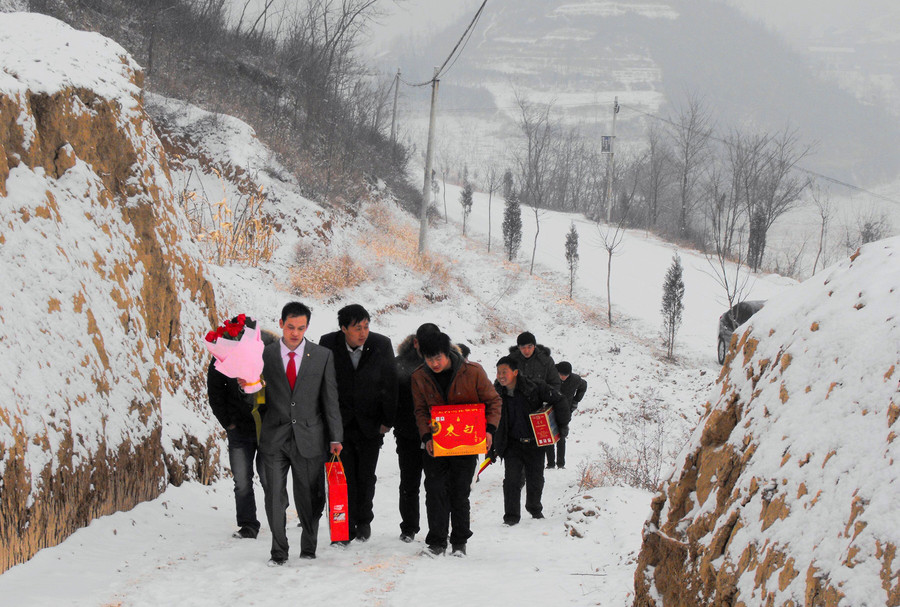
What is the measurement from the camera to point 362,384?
5.66m

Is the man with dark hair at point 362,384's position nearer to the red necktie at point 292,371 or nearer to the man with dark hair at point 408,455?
the man with dark hair at point 408,455

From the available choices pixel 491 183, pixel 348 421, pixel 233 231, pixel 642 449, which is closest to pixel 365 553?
pixel 348 421

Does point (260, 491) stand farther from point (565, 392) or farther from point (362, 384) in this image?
point (565, 392)

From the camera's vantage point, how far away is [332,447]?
5262mm

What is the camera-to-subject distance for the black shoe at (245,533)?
5832 mm

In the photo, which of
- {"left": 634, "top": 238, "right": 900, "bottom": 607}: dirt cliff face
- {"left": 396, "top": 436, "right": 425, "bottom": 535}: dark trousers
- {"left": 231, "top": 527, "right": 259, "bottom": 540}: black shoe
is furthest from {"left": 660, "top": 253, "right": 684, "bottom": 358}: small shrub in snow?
{"left": 634, "top": 238, "right": 900, "bottom": 607}: dirt cliff face

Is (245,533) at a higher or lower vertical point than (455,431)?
lower

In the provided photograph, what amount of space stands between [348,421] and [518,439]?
2.35 metres

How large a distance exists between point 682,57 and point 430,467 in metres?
172

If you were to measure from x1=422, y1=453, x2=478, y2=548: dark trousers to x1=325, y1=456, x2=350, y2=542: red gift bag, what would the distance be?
25.3 inches

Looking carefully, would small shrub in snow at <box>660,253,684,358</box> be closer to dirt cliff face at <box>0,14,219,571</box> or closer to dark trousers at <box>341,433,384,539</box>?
dirt cliff face at <box>0,14,219,571</box>

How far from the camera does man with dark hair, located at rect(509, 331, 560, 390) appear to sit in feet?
25.8

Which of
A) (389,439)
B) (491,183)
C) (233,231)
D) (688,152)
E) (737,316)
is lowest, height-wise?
(389,439)

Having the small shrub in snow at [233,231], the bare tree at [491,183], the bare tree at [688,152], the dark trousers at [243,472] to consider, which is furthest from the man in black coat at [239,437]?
the bare tree at [688,152]
